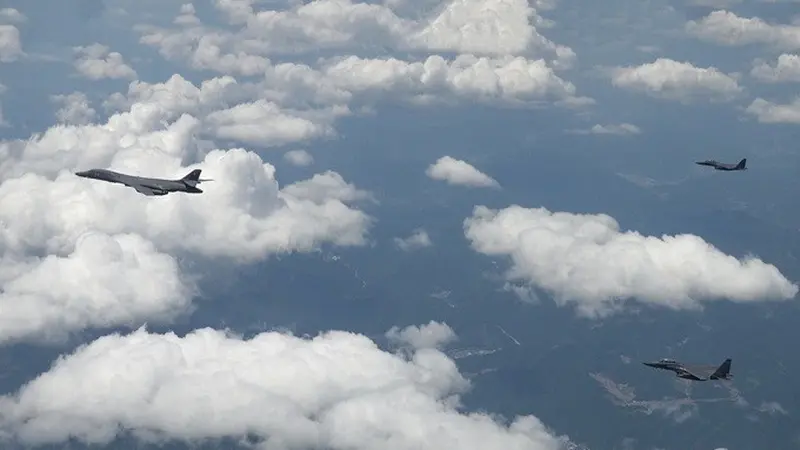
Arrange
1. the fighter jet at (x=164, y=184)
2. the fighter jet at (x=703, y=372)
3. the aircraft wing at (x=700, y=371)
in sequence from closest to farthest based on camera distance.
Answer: the fighter jet at (x=164, y=184)
the fighter jet at (x=703, y=372)
the aircraft wing at (x=700, y=371)

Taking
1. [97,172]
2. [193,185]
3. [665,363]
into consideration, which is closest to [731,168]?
[665,363]

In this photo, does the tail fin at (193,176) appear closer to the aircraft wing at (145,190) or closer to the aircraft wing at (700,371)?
the aircraft wing at (145,190)

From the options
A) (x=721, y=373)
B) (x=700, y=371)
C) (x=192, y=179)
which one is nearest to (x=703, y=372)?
(x=700, y=371)

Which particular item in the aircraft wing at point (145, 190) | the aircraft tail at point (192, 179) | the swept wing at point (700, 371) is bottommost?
the swept wing at point (700, 371)

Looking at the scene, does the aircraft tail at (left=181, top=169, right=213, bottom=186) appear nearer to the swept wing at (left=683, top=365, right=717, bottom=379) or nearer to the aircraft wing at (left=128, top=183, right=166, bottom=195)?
the aircraft wing at (left=128, top=183, right=166, bottom=195)

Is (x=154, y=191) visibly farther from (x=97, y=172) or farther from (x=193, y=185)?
(x=97, y=172)

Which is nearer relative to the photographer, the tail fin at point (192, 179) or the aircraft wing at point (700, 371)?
the tail fin at point (192, 179)

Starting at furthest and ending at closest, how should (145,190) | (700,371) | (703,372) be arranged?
(700,371) < (703,372) < (145,190)

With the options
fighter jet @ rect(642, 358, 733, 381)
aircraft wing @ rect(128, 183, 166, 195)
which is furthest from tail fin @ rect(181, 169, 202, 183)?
fighter jet @ rect(642, 358, 733, 381)

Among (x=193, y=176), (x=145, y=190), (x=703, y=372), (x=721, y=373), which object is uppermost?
(x=193, y=176)

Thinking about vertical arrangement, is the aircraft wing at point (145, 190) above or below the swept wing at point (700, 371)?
above

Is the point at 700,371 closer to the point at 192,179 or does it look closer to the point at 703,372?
the point at 703,372

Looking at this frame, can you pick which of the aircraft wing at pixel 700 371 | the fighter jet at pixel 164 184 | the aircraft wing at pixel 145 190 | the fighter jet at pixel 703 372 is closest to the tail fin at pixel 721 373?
the fighter jet at pixel 703 372
